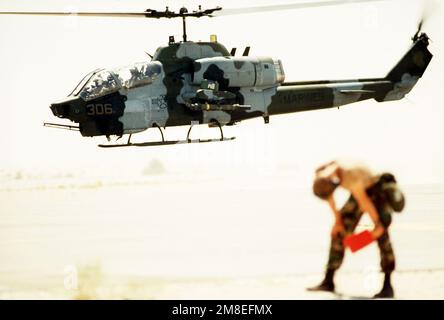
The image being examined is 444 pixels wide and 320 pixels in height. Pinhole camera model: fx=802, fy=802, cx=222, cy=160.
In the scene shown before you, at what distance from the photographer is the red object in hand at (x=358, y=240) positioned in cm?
1024

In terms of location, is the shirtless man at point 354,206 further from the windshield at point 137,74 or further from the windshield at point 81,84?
the windshield at point 81,84

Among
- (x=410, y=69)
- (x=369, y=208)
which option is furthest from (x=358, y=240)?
(x=410, y=69)

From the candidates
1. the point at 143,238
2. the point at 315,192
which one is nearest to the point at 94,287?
the point at 315,192

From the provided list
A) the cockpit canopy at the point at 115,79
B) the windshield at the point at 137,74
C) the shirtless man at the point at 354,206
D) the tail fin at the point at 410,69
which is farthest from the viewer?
the tail fin at the point at 410,69

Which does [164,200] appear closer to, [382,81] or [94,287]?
[382,81]

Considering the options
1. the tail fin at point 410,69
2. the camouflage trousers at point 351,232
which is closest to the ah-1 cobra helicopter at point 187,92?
the tail fin at point 410,69

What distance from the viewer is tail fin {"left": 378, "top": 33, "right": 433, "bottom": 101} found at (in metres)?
23.1

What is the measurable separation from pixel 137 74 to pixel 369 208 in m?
9.24

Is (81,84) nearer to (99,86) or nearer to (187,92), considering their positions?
(99,86)

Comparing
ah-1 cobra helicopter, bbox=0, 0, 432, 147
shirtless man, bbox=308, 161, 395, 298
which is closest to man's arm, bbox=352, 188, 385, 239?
shirtless man, bbox=308, 161, 395, 298

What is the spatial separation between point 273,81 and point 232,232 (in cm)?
400

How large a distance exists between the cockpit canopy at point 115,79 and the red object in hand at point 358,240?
9233mm

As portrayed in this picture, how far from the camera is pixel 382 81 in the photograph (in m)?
22.8

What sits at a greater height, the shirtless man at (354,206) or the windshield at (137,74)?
the windshield at (137,74)
